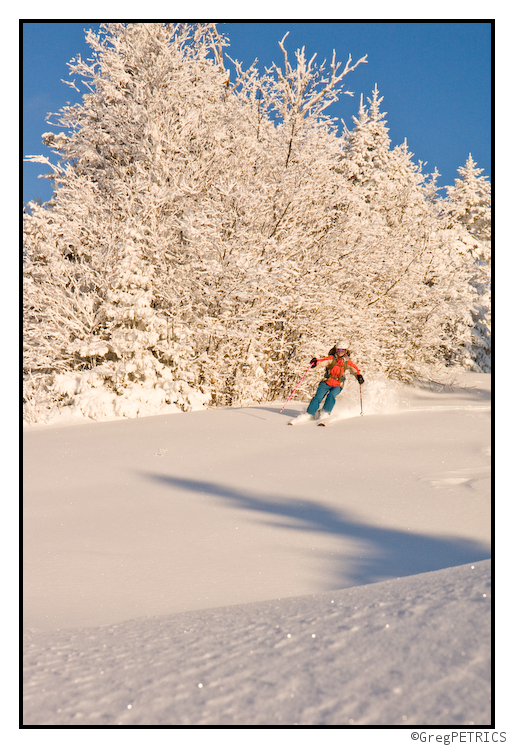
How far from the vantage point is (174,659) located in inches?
73.6

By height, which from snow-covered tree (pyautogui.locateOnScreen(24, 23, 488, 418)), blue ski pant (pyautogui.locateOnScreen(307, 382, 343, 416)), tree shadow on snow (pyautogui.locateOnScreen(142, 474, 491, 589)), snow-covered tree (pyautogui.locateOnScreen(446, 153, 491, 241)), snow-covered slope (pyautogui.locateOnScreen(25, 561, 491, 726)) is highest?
snow-covered tree (pyautogui.locateOnScreen(446, 153, 491, 241))

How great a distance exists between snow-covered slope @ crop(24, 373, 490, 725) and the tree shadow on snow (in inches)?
0.7

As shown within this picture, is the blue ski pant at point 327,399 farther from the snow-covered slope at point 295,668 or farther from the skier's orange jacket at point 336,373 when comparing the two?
the snow-covered slope at point 295,668

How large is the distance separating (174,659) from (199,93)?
43.4 feet

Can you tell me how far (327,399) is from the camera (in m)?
9.66

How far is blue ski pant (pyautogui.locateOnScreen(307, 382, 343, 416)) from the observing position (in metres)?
9.59

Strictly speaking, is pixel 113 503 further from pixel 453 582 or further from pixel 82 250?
pixel 82 250

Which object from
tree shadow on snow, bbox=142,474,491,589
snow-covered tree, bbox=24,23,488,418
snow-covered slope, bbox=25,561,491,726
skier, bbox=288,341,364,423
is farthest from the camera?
snow-covered tree, bbox=24,23,488,418

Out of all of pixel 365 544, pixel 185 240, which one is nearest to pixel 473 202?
pixel 185 240

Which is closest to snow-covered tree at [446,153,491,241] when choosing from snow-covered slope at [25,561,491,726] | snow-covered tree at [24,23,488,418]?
snow-covered tree at [24,23,488,418]

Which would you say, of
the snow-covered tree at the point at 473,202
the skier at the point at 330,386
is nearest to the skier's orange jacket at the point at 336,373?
the skier at the point at 330,386

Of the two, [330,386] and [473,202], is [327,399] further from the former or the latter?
[473,202]

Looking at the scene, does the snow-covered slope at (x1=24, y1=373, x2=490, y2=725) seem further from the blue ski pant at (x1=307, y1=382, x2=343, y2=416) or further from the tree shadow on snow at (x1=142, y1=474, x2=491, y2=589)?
the blue ski pant at (x1=307, y1=382, x2=343, y2=416)
